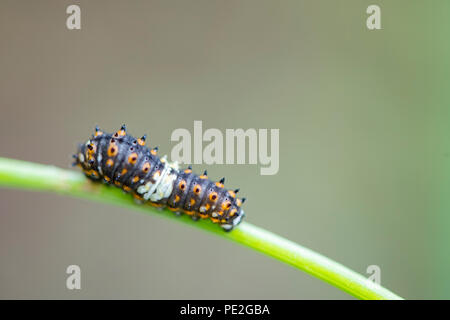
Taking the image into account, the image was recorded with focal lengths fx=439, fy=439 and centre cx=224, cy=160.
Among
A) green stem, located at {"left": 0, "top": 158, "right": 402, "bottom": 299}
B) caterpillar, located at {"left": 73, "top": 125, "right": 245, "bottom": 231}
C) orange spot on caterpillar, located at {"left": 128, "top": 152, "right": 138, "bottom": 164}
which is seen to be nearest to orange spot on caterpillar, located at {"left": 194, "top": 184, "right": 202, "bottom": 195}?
caterpillar, located at {"left": 73, "top": 125, "right": 245, "bottom": 231}

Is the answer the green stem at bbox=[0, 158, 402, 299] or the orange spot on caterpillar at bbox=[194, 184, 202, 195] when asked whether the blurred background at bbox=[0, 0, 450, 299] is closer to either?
the orange spot on caterpillar at bbox=[194, 184, 202, 195]

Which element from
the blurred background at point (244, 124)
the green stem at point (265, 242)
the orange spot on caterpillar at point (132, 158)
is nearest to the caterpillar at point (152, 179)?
the orange spot on caterpillar at point (132, 158)

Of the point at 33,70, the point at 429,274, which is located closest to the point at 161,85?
the point at 33,70

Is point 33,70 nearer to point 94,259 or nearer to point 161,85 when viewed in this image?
point 161,85

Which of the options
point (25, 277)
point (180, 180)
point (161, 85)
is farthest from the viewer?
point (161, 85)

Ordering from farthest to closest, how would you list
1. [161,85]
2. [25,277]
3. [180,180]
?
[161,85] → [25,277] → [180,180]

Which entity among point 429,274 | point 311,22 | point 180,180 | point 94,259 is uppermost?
point 311,22
